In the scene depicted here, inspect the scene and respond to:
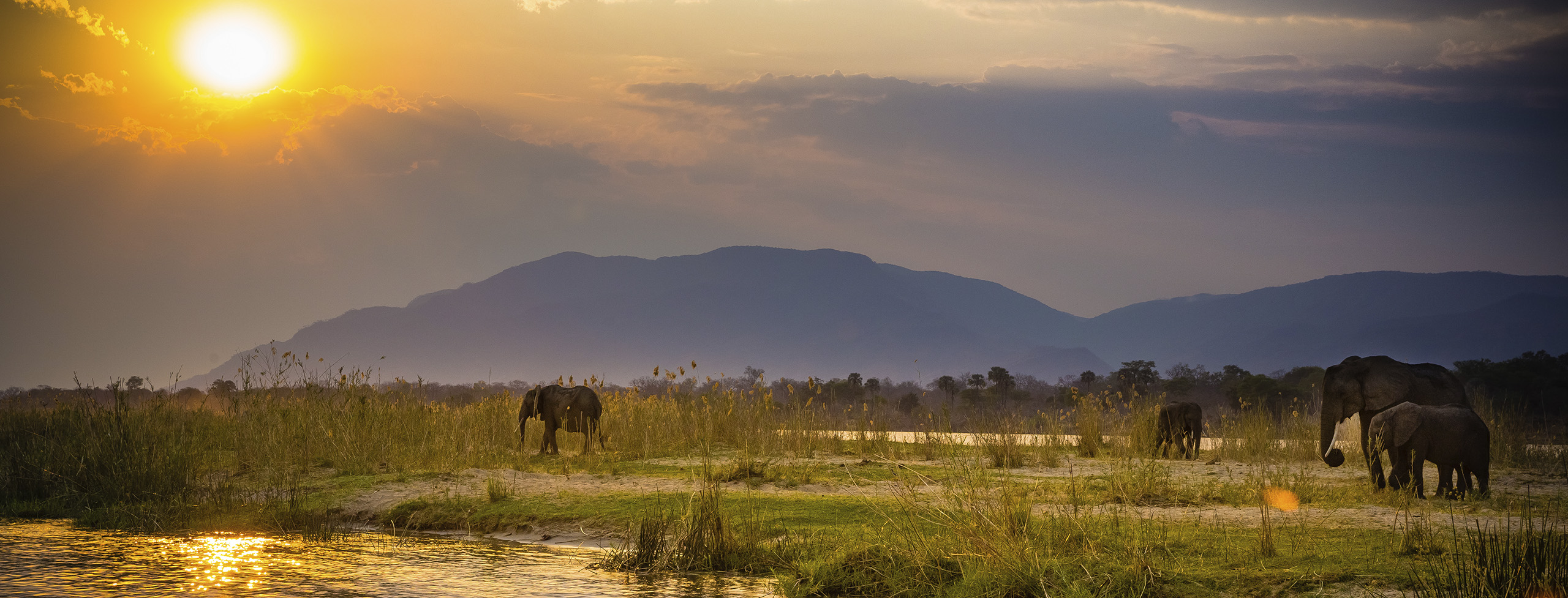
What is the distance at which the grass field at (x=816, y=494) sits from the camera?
6855 mm

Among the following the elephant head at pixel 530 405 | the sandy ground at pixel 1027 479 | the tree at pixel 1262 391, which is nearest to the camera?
the sandy ground at pixel 1027 479

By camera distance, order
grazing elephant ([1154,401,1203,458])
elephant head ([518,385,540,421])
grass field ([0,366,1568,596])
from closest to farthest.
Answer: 1. grass field ([0,366,1568,596])
2. elephant head ([518,385,540,421])
3. grazing elephant ([1154,401,1203,458])

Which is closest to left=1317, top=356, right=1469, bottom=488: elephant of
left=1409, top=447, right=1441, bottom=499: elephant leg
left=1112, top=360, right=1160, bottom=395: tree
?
left=1409, top=447, right=1441, bottom=499: elephant leg

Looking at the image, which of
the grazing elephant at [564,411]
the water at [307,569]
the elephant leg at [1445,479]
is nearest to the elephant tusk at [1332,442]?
the elephant leg at [1445,479]

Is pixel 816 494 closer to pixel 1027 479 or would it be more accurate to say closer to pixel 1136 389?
pixel 1027 479

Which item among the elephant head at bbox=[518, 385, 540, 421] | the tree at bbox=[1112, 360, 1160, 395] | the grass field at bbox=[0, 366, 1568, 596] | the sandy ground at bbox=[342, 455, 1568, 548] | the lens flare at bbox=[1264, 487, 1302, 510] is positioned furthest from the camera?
the tree at bbox=[1112, 360, 1160, 395]

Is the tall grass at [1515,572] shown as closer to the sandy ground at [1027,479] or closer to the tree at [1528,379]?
the sandy ground at [1027,479]

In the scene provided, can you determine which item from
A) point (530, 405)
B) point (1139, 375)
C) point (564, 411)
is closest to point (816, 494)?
point (564, 411)

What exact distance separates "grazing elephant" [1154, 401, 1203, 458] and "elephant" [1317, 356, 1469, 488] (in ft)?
14.8

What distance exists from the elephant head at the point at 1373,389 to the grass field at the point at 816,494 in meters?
0.88

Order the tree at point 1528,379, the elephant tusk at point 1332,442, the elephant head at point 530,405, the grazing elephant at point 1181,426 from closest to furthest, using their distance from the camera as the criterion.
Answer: the elephant tusk at point 1332,442
the elephant head at point 530,405
the grazing elephant at point 1181,426
the tree at point 1528,379

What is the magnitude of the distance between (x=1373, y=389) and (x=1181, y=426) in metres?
5.17

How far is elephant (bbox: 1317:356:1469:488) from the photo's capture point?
43.7 ft

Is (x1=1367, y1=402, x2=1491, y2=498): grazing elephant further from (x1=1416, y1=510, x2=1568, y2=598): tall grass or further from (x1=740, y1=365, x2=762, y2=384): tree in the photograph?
(x1=740, y1=365, x2=762, y2=384): tree
